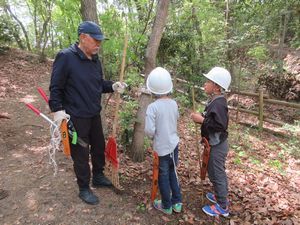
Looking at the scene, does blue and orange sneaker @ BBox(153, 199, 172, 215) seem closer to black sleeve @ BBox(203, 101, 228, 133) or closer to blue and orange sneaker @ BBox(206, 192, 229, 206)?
blue and orange sneaker @ BBox(206, 192, 229, 206)

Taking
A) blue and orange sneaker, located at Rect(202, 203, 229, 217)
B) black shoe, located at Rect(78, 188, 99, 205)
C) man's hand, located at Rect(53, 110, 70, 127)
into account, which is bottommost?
blue and orange sneaker, located at Rect(202, 203, 229, 217)

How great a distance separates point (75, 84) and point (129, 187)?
5.59ft

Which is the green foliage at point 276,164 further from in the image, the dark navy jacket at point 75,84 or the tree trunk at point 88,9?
the tree trunk at point 88,9

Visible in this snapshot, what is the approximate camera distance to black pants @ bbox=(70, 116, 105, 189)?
3.21 metres

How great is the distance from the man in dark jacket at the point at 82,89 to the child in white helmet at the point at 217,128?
1.08 metres

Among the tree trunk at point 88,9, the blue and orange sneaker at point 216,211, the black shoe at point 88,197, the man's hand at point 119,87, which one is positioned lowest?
the blue and orange sneaker at point 216,211

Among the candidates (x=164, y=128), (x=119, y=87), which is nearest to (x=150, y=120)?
(x=164, y=128)

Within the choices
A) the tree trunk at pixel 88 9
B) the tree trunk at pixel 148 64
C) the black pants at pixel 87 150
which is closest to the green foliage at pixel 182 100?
the tree trunk at pixel 148 64

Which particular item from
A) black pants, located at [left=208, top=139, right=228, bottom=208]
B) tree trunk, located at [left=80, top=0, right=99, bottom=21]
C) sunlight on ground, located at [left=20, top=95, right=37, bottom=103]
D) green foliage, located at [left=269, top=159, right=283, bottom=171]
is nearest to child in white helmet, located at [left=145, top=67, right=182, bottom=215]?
black pants, located at [left=208, top=139, right=228, bottom=208]

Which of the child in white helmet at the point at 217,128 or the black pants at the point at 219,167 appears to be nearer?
the child in white helmet at the point at 217,128

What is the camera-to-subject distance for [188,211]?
3.61m

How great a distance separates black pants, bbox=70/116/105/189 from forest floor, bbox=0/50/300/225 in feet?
1.08

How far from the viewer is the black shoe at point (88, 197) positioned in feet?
11.2

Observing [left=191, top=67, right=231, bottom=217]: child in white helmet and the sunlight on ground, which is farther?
the sunlight on ground
